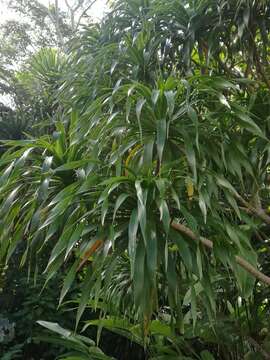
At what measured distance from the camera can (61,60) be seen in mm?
3869

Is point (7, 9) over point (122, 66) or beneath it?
over

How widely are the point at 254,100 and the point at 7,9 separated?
989 cm

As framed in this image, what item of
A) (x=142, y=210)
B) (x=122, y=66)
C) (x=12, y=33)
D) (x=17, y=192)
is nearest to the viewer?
(x=142, y=210)

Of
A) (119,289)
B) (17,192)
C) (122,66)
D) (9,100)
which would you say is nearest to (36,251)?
(17,192)

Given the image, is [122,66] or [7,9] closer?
[122,66]

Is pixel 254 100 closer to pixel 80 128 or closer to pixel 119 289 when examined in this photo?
pixel 80 128

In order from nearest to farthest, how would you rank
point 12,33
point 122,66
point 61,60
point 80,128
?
point 80,128
point 122,66
point 61,60
point 12,33

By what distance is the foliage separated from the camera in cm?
141

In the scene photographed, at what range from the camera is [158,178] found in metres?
1.41

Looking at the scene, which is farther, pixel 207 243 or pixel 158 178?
pixel 207 243

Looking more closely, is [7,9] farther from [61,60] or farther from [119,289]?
[119,289]

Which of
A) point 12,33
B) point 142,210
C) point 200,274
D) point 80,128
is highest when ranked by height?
point 12,33

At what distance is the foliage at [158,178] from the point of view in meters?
1.41

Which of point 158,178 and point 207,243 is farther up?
point 158,178
